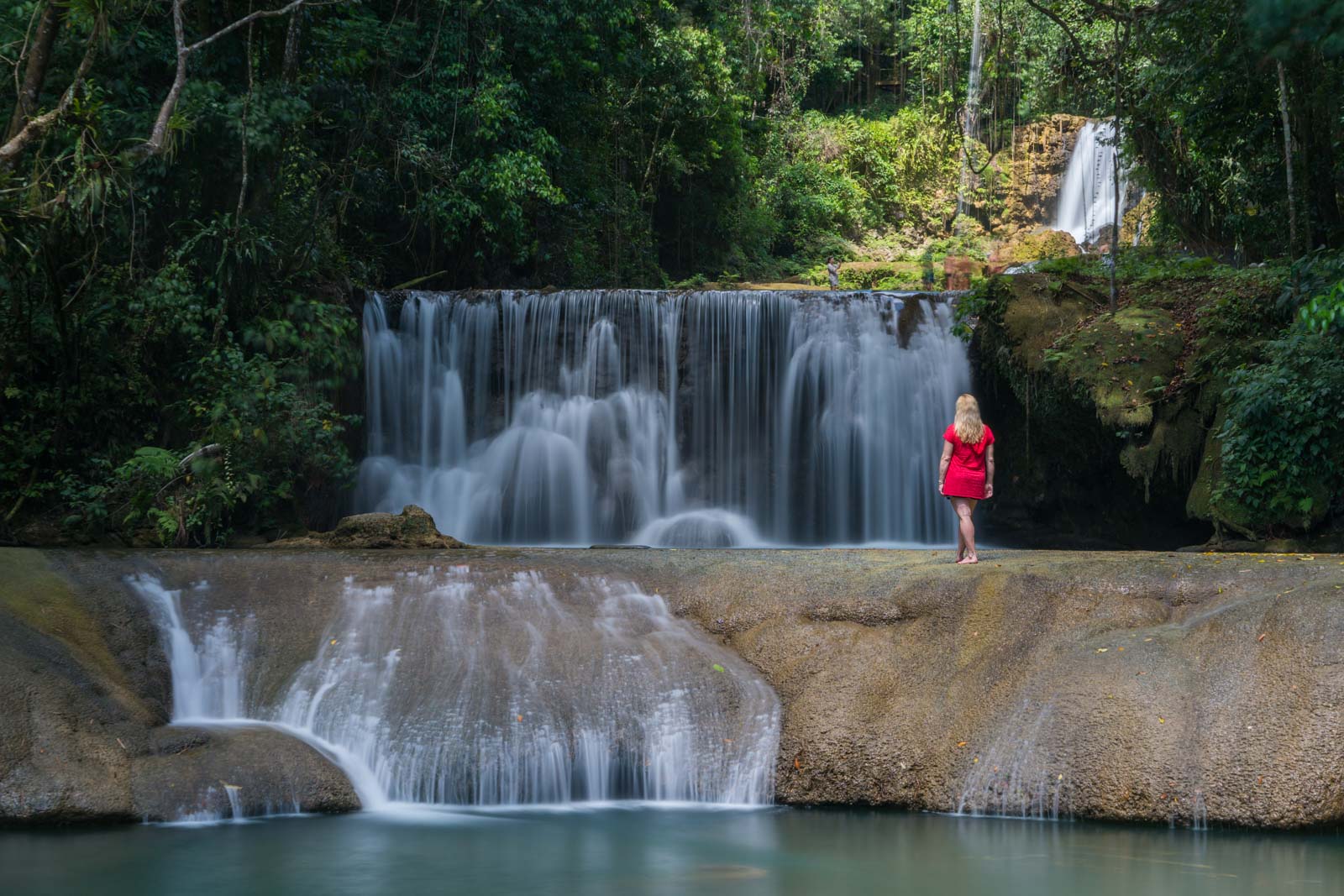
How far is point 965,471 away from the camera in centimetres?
953

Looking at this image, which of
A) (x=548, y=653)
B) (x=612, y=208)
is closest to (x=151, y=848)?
(x=548, y=653)

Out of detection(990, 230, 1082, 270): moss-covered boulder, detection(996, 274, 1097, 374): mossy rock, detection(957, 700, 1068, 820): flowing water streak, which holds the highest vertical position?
detection(990, 230, 1082, 270): moss-covered boulder

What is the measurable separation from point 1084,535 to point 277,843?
Answer: 11431mm

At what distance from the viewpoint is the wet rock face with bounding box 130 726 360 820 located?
7.07 m

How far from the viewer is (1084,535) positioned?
15.5m

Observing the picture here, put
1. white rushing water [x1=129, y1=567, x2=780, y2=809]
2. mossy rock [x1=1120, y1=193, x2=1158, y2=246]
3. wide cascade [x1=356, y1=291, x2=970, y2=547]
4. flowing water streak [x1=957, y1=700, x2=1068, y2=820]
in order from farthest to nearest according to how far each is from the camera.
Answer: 1. mossy rock [x1=1120, y1=193, x2=1158, y2=246]
2. wide cascade [x1=356, y1=291, x2=970, y2=547]
3. white rushing water [x1=129, y1=567, x2=780, y2=809]
4. flowing water streak [x1=957, y1=700, x2=1068, y2=820]

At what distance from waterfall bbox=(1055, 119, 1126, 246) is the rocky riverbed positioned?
24.5 metres

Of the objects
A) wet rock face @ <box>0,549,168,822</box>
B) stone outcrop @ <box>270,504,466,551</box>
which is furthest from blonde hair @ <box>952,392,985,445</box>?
wet rock face @ <box>0,549,168,822</box>

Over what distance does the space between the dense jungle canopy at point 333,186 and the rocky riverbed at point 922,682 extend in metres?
3.23

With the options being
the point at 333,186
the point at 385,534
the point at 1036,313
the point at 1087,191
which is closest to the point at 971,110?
the point at 1087,191

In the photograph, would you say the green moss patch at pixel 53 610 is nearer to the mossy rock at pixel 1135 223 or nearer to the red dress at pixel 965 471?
the red dress at pixel 965 471

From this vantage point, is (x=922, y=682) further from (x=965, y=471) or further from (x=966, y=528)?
(x=965, y=471)

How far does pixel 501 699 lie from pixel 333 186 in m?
11.1

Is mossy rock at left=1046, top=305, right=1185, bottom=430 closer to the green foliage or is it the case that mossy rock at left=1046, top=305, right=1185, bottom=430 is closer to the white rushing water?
the green foliage
